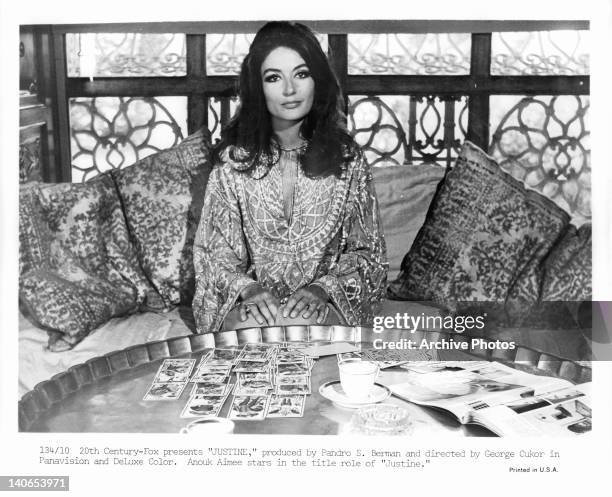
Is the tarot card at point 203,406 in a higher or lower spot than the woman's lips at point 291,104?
lower

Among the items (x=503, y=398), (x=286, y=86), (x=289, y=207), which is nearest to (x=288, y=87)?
(x=286, y=86)

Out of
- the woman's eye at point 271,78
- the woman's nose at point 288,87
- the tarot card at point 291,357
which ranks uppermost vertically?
the woman's eye at point 271,78

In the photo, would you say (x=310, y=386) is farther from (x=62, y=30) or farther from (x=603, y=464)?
(x=62, y=30)

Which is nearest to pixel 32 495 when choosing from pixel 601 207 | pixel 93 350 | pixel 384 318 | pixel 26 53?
pixel 93 350

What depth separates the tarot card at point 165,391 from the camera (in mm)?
963

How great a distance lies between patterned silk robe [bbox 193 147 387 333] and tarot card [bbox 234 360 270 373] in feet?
0.79

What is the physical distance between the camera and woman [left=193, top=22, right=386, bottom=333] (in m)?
1.26

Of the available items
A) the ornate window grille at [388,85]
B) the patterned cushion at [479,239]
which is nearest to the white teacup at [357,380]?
the patterned cushion at [479,239]

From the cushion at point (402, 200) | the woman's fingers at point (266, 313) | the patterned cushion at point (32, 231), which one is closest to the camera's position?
the woman's fingers at point (266, 313)

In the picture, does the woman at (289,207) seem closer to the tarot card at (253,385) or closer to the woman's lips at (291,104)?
the woman's lips at (291,104)

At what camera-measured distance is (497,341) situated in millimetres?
1106

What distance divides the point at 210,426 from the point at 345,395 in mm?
181

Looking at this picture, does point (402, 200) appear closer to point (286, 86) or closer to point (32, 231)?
point (286, 86)

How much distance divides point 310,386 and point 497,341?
326mm
